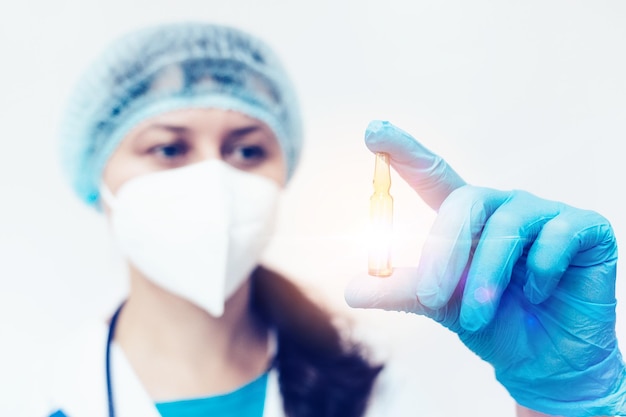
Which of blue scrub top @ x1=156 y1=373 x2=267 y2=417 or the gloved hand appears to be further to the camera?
blue scrub top @ x1=156 y1=373 x2=267 y2=417

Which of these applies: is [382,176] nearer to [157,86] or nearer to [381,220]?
[381,220]

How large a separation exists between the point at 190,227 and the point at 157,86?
248mm

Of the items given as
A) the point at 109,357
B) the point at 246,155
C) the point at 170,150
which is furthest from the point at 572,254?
the point at 109,357

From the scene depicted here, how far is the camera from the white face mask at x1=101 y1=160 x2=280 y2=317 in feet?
2.91

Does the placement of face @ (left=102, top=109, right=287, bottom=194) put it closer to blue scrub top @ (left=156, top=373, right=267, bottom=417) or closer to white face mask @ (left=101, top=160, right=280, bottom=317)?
white face mask @ (left=101, top=160, right=280, bottom=317)

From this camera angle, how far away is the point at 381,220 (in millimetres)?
751

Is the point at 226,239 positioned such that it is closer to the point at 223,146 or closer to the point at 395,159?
the point at 223,146

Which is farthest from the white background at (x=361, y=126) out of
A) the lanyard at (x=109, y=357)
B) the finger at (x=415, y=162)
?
the finger at (x=415, y=162)

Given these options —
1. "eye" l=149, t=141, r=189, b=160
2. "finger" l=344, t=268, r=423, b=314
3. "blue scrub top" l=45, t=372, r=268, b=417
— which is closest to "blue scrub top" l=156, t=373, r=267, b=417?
"blue scrub top" l=45, t=372, r=268, b=417

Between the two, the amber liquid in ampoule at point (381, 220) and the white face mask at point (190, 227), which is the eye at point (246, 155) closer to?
the white face mask at point (190, 227)

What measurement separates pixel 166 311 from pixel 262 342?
197 millimetres

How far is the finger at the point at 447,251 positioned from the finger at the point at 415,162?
44 millimetres

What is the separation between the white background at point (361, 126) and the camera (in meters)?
0.94

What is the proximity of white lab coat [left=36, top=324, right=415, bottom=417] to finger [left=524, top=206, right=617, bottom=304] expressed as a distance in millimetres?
505
